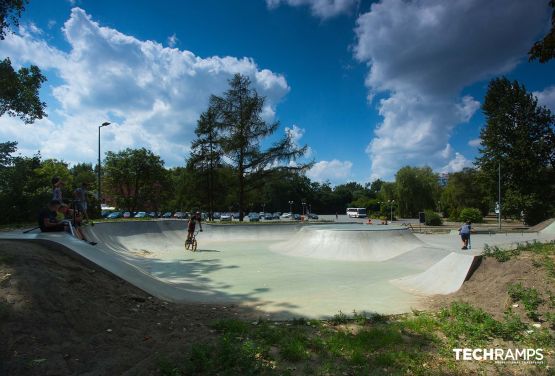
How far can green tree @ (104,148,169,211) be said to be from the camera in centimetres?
4844

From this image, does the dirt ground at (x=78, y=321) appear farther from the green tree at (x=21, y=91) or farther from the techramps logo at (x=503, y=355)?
the green tree at (x=21, y=91)

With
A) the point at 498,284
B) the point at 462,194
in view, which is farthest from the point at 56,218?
the point at 462,194

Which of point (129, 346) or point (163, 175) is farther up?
point (163, 175)

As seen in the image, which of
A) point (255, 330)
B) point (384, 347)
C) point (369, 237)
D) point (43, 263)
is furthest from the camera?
point (369, 237)

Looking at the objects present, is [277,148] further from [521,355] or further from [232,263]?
[521,355]

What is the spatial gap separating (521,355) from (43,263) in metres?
7.71

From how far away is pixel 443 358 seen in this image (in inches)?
175

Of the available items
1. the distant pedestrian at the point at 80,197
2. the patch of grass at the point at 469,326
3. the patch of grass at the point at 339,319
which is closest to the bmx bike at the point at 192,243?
the distant pedestrian at the point at 80,197

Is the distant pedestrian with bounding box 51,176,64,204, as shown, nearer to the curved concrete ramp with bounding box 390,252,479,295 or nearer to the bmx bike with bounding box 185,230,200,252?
the bmx bike with bounding box 185,230,200,252

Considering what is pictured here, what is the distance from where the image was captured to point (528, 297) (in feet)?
19.3

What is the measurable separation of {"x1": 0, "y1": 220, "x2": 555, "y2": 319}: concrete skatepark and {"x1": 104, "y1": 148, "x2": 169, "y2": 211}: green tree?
3021cm

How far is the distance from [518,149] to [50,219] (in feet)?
144

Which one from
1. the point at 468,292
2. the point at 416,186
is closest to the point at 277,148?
the point at 468,292

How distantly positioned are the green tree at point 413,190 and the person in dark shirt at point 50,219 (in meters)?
62.5
